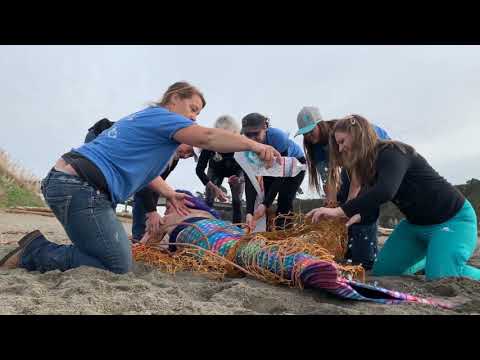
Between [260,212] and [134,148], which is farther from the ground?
[134,148]

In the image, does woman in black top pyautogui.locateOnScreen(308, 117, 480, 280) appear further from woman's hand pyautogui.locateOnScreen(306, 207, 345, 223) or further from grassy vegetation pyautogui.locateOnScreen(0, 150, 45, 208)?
grassy vegetation pyautogui.locateOnScreen(0, 150, 45, 208)

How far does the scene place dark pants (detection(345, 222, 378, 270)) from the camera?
3.88 meters

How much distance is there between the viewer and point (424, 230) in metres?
3.44

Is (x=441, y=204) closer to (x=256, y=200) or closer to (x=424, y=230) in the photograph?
(x=424, y=230)

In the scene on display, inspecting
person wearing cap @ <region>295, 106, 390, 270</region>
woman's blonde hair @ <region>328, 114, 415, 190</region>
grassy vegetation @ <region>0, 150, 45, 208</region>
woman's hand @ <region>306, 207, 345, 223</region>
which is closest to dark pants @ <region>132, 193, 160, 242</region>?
person wearing cap @ <region>295, 106, 390, 270</region>

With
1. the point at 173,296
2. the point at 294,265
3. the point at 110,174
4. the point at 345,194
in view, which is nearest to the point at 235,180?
the point at 345,194

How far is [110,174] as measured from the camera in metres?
2.81

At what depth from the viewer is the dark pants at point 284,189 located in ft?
14.1

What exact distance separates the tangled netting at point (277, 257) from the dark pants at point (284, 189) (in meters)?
0.59

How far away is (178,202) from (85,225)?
0.93m

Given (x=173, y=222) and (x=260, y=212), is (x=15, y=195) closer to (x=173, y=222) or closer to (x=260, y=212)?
(x=260, y=212)

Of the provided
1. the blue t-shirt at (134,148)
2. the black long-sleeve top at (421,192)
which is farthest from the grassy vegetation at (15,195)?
the black long-sleeve top at (421,192)

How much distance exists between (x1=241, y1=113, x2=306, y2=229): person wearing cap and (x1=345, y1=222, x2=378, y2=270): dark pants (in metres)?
0.61
